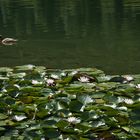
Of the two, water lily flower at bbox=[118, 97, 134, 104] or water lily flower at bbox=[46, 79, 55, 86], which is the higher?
water lily flower at bbox=[46, 79, 55, 86]

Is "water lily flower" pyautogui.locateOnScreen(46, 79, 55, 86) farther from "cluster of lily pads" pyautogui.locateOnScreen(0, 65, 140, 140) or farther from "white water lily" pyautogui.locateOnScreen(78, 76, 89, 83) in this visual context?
"white water lily" pyautogui.locateOnScreen(78, 76, 89, 83)

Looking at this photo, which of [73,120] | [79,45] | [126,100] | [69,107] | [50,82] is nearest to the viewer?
[73,120]

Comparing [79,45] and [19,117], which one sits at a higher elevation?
[19,117]

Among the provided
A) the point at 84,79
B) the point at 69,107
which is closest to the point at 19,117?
the point at 69,107

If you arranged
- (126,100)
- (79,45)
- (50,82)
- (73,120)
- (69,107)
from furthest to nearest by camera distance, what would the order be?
(79,45) < (50,82) < (126,100) < (69,107) < (73,120)

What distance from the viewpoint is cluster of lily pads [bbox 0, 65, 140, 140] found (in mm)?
2717

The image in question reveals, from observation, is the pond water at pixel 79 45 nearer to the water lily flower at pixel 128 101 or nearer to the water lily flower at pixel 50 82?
the water lily flower at pixel 50 82

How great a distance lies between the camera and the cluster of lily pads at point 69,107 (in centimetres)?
272

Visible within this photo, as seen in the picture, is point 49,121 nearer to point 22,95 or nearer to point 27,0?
point 22,95

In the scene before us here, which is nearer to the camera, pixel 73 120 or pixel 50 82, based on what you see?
pixel 73 120

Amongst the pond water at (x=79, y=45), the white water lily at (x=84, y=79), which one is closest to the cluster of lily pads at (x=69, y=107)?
the white water lily at (x=84, y=79)

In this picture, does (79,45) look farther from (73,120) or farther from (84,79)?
(73,120)

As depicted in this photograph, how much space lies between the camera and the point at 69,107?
3.01 meters

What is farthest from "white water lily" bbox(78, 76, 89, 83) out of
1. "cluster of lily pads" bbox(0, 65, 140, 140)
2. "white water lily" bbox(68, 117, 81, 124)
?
"white water lily" bbox(68, 117, 81, 124)
